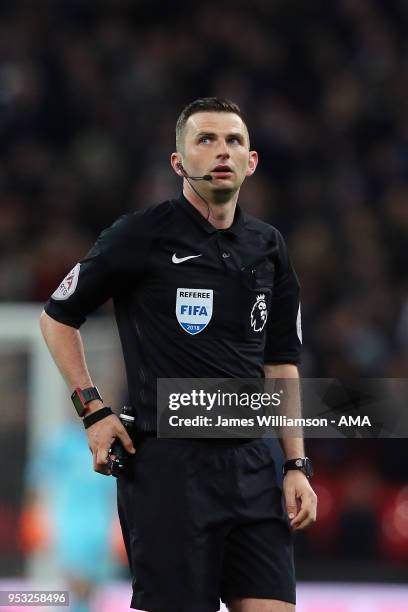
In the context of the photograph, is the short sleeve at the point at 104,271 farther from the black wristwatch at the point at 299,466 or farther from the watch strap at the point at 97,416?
the black wristwatch at the point at 299,466

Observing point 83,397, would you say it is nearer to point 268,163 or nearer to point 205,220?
point 205,220

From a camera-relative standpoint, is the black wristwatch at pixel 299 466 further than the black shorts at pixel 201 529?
Yes

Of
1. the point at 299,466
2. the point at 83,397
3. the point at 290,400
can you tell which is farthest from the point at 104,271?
the point at 299,466

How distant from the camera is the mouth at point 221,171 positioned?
3777 millimetres

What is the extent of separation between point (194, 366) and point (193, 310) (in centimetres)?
16

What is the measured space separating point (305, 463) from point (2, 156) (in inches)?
283

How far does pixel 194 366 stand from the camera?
3713 mm

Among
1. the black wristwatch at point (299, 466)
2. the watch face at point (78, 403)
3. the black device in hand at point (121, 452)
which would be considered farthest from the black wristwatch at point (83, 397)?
the black wristwatch at point (299, 466)

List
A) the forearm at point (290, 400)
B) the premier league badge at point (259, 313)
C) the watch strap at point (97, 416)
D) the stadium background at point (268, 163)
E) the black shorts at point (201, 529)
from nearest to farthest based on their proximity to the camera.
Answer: the black shorts at point (201, 529)
the watch strap at point (97, 416)
the premier league badge at point (259, 313)
the forearm at point (290, 400)
the stadium background at point (268, 163)

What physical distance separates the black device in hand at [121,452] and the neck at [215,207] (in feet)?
2.04

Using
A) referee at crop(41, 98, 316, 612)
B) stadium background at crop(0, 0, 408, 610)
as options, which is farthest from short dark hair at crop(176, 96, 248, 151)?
stadium background at crop(0, 0, 408, 610)

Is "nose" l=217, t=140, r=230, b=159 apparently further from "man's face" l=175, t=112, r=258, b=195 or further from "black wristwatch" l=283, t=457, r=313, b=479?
"black wristwatch" l=283, t=457, r=313, b=479

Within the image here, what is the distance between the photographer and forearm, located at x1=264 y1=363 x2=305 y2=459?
12.9 ft

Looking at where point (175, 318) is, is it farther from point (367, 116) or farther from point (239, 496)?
point (367, 116)
